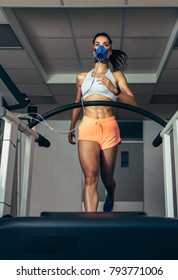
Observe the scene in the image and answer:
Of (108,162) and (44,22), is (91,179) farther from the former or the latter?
(44,22)

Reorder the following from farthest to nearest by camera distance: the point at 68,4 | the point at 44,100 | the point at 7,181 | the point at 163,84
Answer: the point at 44,100
the point at 163,84
the point at 68,4
the point at 7,181

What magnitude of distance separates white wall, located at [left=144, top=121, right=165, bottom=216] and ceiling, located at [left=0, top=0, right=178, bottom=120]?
51.0 inches

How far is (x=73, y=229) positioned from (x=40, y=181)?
6336 mm

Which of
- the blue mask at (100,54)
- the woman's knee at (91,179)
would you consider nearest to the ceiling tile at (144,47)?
the blue mask at (100,54)

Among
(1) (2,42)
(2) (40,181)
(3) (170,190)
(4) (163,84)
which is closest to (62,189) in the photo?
(2) (40,181)

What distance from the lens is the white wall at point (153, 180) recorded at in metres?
6.93

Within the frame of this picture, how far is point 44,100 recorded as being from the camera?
682cm

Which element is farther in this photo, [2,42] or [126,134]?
[126,134]

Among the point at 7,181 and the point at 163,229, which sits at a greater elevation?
the point at 7,181

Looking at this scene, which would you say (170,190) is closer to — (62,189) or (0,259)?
Result: (0,259)

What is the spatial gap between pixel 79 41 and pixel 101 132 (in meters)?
2.95

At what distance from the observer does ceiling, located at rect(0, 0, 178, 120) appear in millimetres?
3910

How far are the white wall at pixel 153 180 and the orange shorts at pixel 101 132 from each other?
5.10 m
